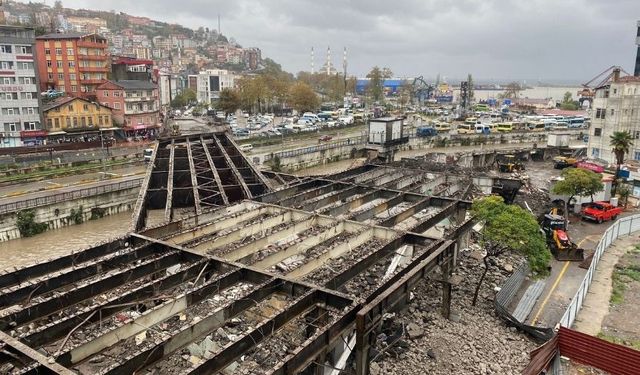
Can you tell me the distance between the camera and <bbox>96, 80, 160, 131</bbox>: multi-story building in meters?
52.9

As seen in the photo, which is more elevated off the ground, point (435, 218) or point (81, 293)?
point (81, 293)

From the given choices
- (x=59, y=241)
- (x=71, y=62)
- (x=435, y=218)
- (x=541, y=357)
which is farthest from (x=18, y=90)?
(x=541, y=357)

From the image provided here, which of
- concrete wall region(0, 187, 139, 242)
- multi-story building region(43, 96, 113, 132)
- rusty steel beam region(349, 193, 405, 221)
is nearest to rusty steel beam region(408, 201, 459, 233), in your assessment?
rusty steel beam region(349, 193, 405, 221)

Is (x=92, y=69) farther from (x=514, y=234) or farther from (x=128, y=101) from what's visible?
(x=514, y=234)

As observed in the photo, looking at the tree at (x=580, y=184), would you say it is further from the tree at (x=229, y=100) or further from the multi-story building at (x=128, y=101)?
the tree at (x=229, y=100)

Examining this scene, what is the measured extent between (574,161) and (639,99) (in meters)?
7.75

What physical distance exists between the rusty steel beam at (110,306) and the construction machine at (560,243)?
17824mm

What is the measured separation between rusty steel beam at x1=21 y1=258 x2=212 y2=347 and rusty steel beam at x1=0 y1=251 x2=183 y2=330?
1.35 ft

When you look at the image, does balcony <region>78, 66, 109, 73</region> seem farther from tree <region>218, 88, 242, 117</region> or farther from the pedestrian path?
the pedestrian path

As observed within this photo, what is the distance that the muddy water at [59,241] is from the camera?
24.3 metres

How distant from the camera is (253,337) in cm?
859

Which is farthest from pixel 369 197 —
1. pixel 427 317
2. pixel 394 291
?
pixel 394 291

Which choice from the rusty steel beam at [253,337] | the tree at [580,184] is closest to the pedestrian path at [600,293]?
the tree at [580,184]

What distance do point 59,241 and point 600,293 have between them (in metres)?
28.0
